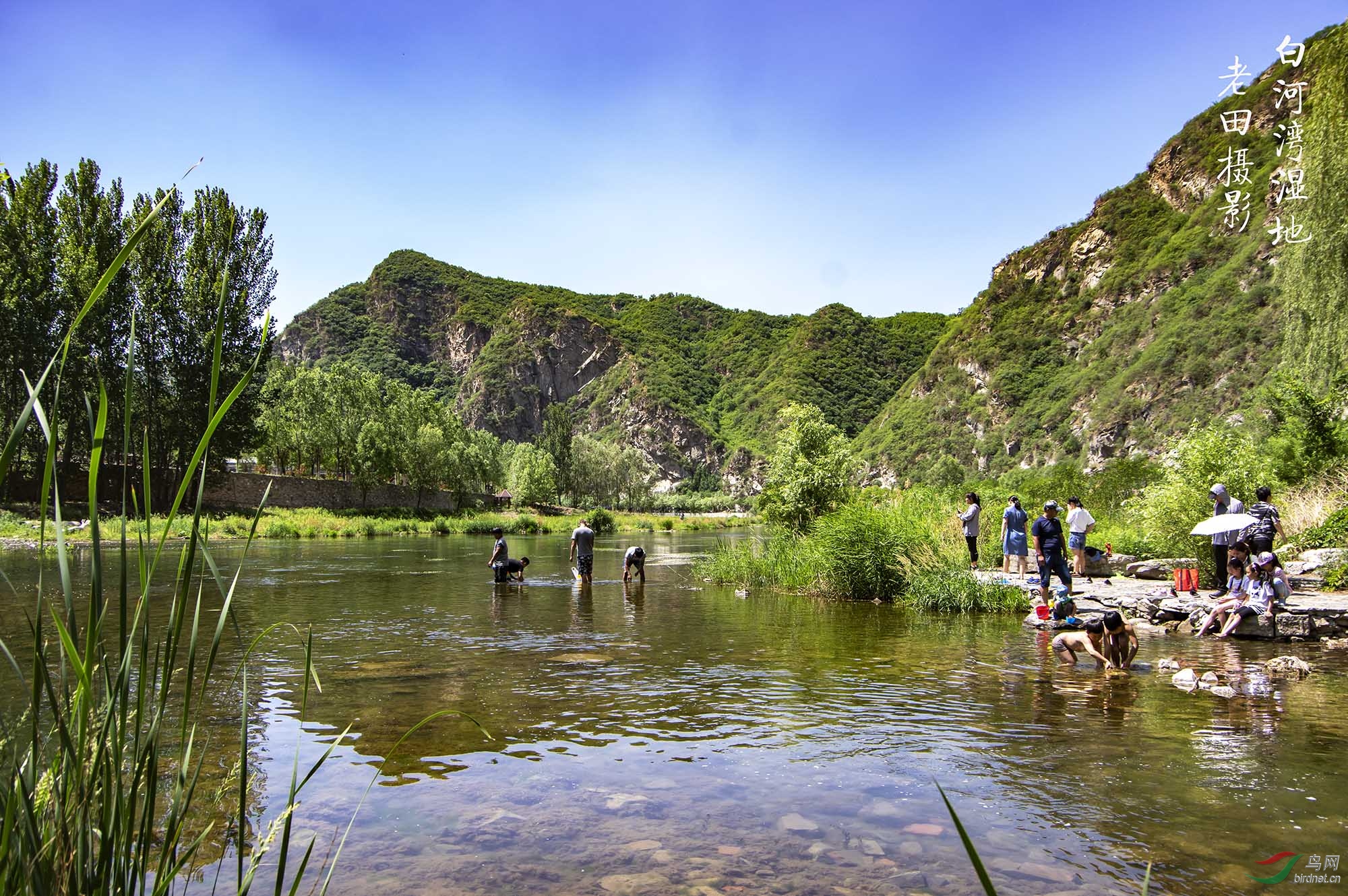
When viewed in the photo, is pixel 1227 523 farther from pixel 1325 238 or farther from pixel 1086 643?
pixel 1325 238

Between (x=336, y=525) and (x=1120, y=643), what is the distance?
159 feet

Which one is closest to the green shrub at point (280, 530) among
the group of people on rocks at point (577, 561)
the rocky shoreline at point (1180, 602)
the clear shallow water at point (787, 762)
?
the group of people on rocks at point (577, 561)

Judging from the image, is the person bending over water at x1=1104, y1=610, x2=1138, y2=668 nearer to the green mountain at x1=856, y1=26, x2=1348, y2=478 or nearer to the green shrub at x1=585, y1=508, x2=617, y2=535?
the green mountain at x1=856, y1=26, x2=1348, y2=478

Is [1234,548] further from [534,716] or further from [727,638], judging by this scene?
[534,716]

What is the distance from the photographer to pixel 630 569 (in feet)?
83.5

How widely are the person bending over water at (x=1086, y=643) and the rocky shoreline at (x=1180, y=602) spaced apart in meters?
1.56

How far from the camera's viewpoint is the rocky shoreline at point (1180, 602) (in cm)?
1341

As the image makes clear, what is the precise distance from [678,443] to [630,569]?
6797 inches

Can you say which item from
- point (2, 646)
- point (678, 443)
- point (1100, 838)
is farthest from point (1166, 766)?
point (678, 443)

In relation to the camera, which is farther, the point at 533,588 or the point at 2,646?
the point at 533,588

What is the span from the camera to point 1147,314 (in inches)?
3701

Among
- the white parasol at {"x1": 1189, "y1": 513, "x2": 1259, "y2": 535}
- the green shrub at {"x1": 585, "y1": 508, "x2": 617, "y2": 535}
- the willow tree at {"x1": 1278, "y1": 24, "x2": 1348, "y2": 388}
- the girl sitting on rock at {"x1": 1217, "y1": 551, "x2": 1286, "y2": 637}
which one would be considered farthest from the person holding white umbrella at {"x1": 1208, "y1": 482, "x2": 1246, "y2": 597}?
the green shrub at {"x1": 585, "y1": 508, "x2": 617, "y2": 535}

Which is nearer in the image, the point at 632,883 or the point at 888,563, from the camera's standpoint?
the point at 632,883

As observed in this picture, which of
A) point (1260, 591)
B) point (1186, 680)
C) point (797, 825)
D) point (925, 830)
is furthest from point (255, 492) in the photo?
point (925, 830)
